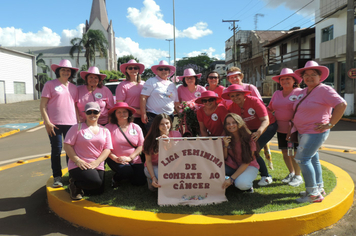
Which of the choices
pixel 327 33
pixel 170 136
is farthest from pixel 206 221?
pixel 327 33

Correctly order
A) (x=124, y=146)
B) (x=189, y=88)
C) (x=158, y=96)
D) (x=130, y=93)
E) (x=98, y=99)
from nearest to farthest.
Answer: (x=124, y=146) → (x=98, y=99) → (x=158, y=96) → (x=130, y=93) → (x=189, y=88)

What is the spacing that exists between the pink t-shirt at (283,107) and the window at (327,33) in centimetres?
2048

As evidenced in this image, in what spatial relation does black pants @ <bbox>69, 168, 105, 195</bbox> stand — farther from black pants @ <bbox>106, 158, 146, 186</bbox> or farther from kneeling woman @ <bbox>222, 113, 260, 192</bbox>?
kneeling woman @ <bbox>222, 113, 260, 192</bbox>

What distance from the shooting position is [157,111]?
4945mm

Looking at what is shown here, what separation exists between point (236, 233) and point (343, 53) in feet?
64.3

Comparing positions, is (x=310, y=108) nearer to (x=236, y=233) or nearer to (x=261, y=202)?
(x=261, y=202)

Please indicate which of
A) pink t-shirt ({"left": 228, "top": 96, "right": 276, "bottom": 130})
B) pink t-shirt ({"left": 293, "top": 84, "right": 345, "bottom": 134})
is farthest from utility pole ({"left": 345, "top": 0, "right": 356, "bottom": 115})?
pink t-shirt ({"left": 293, "top": 84, "right": 345, "bottom": 134})

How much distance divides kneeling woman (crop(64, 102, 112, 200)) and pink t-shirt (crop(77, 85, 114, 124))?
782mm

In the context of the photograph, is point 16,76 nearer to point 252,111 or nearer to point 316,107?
point 252,111

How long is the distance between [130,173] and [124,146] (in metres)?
0.43

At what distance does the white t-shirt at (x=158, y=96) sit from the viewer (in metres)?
4.89

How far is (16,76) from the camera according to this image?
35219 mm

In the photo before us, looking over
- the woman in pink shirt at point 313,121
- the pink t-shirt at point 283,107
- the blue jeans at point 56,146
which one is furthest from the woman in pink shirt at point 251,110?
the blue jeans at point 56,146

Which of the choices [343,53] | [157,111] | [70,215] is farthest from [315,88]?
[343,53]
